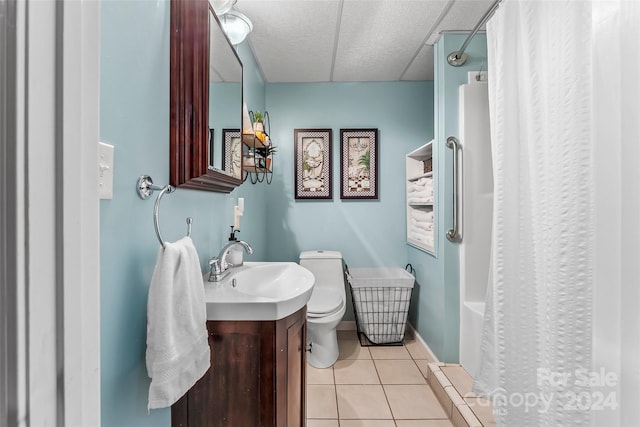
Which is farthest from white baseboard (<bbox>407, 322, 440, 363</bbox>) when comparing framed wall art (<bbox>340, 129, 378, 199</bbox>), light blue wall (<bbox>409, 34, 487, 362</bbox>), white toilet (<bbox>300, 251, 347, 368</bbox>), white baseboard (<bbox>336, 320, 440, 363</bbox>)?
framed wall art (<bbox>340, 129, 378, 199</bbox>)

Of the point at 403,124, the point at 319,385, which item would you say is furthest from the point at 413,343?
the point at 403,124

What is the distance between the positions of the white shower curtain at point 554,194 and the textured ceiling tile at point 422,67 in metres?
1.10

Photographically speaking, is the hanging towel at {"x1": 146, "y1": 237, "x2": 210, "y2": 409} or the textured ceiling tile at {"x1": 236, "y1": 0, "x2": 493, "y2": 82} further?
the textured ceiling tile at {"x1": 236, "y1": 0, "x2": 493, "y2": 82}

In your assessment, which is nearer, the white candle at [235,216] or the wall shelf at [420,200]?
the white candle at [235,216]

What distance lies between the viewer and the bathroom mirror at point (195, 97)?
947 mm

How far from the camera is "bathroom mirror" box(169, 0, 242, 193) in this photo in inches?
37.3

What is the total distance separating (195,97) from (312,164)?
1.81m

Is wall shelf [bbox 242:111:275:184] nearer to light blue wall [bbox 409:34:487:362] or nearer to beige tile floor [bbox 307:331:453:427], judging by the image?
light blue wall [bbox 409:34:487:362]

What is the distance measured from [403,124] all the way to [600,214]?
2172 millimetres

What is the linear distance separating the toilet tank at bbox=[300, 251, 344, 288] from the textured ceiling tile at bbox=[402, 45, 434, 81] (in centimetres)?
168

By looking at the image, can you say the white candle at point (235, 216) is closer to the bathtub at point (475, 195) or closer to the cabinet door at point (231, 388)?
the cabinet door at point (231, 388)

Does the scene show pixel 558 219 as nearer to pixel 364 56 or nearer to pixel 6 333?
pixel 6 333

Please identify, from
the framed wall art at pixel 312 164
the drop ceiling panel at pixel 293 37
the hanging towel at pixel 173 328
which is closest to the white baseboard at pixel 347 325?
the framed wall art at pixel 312 164

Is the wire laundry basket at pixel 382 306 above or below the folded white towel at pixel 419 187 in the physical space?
below
